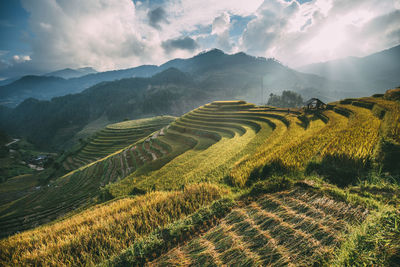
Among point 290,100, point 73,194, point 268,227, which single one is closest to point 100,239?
point 268,227

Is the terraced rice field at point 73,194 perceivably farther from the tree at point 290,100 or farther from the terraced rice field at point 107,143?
the tree at point 290,100

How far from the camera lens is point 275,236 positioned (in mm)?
2939

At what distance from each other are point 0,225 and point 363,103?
165 feet

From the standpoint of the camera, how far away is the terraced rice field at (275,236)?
2553 mm

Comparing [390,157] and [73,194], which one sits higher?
[390,157]

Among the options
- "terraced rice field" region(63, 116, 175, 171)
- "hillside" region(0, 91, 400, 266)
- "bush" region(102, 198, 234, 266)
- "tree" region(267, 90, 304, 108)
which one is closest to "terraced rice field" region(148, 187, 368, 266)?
"hillside" region(0, 91, 400, 266)

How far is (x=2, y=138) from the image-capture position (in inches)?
4316

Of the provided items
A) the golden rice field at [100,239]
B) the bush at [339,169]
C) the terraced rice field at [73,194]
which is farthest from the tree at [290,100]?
the golden rice field at [100,239]

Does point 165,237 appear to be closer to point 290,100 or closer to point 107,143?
point 107,143

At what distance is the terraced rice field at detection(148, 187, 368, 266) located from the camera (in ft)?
8.38

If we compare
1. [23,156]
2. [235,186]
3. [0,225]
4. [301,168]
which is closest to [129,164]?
[0,225]

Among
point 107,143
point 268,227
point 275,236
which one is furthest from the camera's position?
point 107,143

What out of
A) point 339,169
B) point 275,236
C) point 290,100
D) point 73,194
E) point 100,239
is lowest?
point 73,194

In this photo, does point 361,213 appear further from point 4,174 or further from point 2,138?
point 2,138
